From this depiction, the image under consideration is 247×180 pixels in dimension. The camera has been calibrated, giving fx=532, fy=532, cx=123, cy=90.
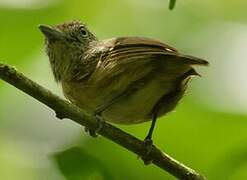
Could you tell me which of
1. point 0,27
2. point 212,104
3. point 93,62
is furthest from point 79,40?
point 212,104

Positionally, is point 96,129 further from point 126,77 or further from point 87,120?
point 126,77

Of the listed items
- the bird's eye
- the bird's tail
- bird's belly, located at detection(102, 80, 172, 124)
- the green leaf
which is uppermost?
the bird's tail

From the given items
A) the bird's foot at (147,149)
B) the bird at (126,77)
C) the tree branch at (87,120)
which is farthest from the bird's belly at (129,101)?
the tree branch at (87,120)

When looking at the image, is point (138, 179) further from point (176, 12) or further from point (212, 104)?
point (176, 12)

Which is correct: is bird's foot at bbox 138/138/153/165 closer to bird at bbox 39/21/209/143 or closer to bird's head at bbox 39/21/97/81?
bird at bbox 39/21/209/143

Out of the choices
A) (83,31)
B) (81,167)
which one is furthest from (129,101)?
(81,167)

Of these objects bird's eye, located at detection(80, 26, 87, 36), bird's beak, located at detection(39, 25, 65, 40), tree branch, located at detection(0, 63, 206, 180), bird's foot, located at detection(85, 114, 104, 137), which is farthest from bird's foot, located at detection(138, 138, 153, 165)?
bird's eye, located at detection(80, 26, 87, 36)

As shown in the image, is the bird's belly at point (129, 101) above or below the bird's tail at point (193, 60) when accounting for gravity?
below

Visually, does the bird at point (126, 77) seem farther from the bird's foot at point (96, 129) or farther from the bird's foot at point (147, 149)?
the bird's foot at point (96, 129)
